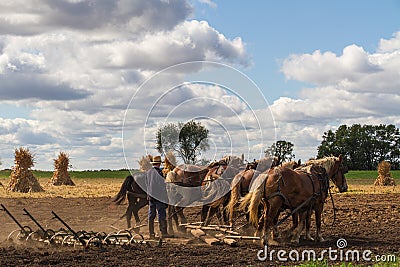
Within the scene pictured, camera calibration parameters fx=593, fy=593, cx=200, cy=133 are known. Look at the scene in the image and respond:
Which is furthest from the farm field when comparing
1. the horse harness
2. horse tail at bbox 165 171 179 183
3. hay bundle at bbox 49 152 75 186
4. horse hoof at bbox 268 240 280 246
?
hay bundle at bbox 49 152 75 186

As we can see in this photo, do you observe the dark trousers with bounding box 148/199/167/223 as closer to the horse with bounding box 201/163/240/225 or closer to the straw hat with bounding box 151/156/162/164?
the straw hat with bounding box 151/156/162/164

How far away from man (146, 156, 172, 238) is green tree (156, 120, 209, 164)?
1.16 metres

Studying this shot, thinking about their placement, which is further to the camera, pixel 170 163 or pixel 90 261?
pixel 170 163

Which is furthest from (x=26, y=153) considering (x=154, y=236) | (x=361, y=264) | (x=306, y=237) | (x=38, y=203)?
(x=361, y=264)

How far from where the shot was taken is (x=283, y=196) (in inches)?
456

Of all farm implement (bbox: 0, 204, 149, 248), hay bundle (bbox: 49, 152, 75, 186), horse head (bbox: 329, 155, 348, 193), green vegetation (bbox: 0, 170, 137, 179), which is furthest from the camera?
green vegetation (bbox: 0, 170, 137, 179)

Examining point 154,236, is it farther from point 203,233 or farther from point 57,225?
point 57,225

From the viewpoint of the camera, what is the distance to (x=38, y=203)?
2152cm

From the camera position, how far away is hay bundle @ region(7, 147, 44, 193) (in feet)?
91.2

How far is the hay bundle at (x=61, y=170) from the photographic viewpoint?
34.0m

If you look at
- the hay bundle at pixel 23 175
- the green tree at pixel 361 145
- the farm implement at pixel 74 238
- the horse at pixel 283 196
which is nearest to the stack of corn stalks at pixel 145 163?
the farm implement at pixel 74 238

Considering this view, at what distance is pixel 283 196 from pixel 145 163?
12.7ft

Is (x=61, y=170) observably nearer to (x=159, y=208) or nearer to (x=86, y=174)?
(x=159, y=208)

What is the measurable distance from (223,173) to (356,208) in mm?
7204
